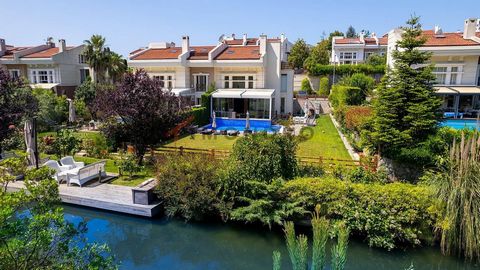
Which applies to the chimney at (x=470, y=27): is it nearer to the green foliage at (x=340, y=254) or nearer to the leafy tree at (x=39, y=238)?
the green foliage at (x=340, y=254)

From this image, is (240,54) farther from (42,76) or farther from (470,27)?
(42,76)

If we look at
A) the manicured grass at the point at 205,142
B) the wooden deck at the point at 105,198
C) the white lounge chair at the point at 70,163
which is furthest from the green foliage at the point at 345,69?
the wooden deck at the point at 105,198

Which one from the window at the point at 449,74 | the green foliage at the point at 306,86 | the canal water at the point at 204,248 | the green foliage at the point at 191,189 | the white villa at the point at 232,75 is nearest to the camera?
the canal water at the point at 204,248

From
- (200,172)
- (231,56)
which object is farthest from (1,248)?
(231,56)

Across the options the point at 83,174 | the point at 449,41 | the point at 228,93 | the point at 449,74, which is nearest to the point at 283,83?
the point at 228,93

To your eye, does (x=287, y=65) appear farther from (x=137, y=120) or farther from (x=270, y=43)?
(x=137, y=120)

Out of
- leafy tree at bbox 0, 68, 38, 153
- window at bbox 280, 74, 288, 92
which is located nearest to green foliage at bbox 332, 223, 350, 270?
leafy tree at bbox 0, 68, 38, 153
